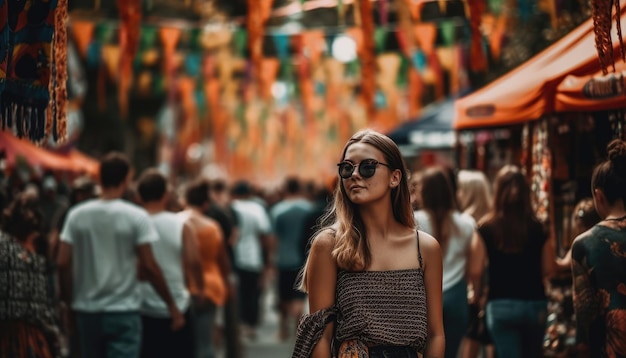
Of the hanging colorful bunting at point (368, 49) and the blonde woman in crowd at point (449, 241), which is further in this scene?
the hanging colorful bunting at point (368, 49)

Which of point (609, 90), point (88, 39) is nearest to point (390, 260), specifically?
point (609, 90)

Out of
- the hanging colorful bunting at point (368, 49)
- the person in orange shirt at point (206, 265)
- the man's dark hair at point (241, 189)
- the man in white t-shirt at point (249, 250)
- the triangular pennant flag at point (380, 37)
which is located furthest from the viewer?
the triangular pennant flag at point (380, 37)

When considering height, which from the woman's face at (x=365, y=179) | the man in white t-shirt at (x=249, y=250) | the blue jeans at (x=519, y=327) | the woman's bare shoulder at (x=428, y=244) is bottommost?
the man in white t-shirt at (x=249, y=250)

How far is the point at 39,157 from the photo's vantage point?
2048 cm

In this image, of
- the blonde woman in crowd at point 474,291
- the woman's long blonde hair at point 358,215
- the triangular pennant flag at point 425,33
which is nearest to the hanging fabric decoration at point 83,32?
the triangular pennant flag at point 425,33

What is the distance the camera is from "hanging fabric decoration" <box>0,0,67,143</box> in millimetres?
7289

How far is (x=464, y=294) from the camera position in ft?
30.1

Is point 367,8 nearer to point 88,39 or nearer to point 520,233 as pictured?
point 520,233

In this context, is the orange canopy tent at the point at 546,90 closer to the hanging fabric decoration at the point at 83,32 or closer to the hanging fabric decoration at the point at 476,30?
the hanging fabric decoration at the point at 476,30

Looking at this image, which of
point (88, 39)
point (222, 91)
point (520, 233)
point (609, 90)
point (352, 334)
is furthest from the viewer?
point (222, 91)

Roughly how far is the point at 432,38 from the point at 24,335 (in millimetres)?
11203

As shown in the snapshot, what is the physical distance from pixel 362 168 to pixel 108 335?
4359mm

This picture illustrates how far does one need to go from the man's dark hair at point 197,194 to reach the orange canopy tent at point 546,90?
8.31 ft

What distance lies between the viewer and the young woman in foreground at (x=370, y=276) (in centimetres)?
550
